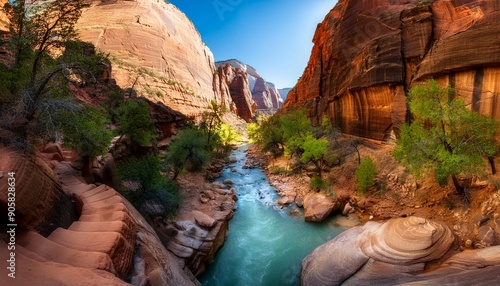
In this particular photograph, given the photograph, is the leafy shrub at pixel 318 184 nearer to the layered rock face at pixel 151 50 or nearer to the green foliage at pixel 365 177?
the green foliage at pixel 365 177

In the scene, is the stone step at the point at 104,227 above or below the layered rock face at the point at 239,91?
below

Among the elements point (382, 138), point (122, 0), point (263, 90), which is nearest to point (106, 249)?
→ point (382, 138)

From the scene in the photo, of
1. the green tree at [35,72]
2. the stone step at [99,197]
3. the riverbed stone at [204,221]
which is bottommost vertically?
the riverbed stone at [204,221]

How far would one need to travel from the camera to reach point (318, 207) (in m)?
14.7

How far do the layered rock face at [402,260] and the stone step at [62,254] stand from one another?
750 cm

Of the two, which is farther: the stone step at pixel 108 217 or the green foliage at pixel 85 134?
the green foliage at pixel 85 134

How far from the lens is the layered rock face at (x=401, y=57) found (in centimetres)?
1291

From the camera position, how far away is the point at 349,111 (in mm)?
24078

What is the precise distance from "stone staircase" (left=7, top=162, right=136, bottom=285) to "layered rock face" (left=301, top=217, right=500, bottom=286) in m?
7.17

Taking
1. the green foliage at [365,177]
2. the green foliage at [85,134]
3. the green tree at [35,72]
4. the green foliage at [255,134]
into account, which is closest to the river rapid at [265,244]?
the green foliage at [365,177]

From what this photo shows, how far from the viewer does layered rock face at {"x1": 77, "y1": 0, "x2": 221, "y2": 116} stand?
1531 inches

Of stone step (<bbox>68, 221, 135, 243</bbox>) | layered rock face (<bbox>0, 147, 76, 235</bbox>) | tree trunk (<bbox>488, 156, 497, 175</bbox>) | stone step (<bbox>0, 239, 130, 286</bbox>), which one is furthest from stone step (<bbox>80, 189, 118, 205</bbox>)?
tree trunk (<bbox>488, 156, 497, 175</bbox>)

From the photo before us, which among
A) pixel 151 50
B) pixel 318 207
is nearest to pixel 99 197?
pixel 318 207

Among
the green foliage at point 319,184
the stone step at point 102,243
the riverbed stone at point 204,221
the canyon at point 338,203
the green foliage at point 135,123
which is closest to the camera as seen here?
the stone step at point 102,243
